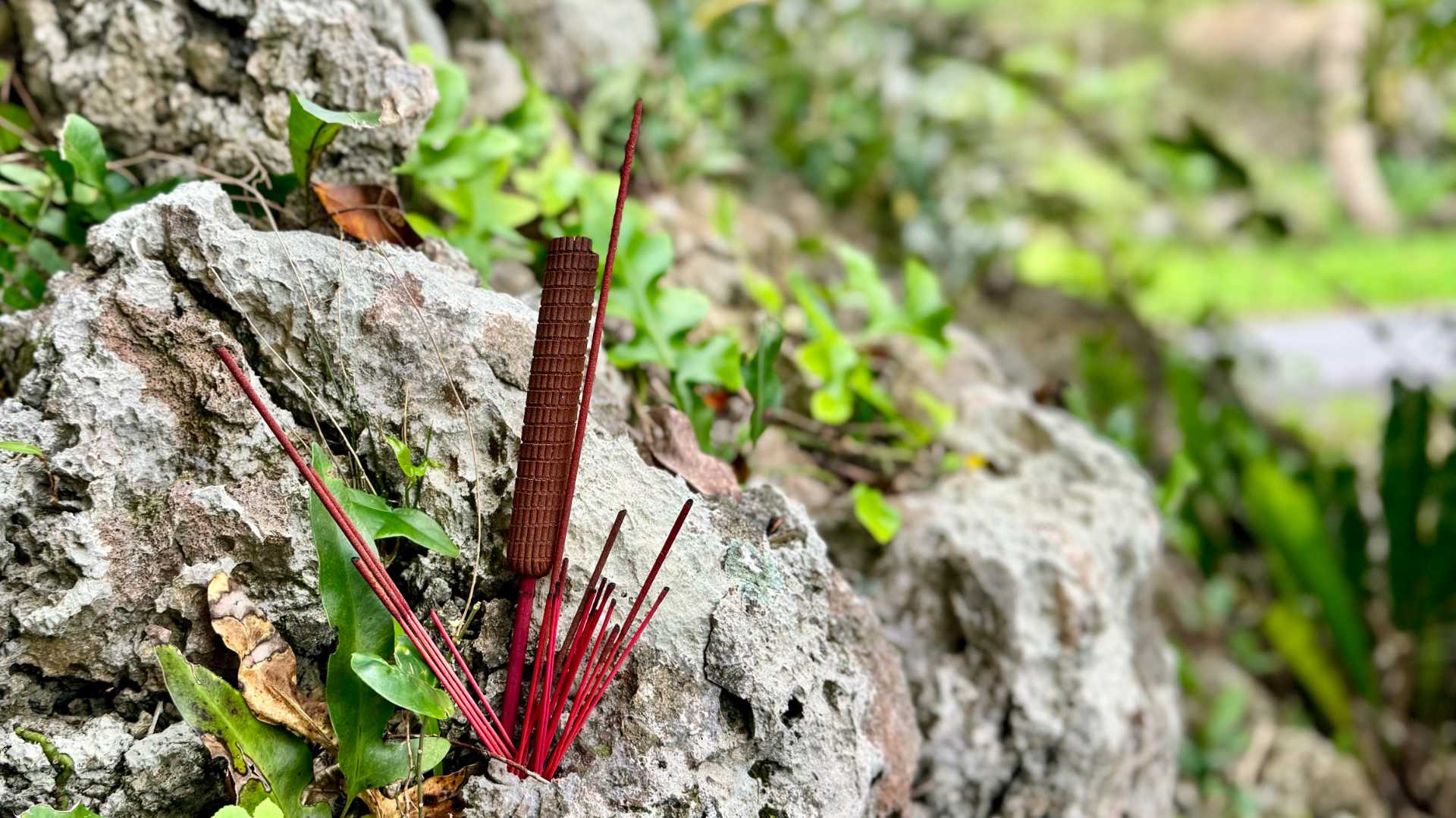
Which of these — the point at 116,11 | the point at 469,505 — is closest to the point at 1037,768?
the point at 469,505

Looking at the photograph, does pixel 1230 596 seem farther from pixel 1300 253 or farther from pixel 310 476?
pixel 1300 253

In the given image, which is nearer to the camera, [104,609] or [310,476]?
[310,476]

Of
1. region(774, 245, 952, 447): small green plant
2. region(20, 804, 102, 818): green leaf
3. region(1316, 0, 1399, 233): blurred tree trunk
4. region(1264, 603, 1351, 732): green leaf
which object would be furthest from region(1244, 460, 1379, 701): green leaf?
region(1316, 0, 1399, 233): blurred tree trunk

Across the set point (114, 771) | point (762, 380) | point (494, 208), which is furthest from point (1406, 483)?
point (114, 771)

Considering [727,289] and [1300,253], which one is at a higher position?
[1300,253]

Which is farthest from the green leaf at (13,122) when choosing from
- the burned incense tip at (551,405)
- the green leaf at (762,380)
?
the green leaf at (762,380)

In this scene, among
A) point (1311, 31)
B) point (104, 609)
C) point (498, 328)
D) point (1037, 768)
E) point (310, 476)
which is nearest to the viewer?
point (310, 476)

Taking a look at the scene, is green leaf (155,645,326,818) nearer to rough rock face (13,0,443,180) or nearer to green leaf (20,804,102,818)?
green leaf (20,804,102,818)
